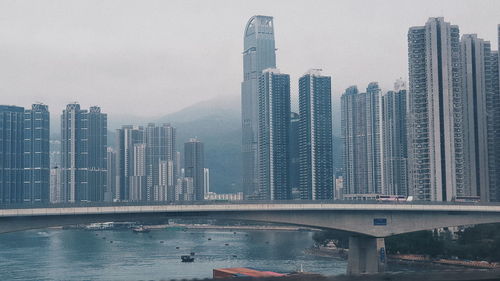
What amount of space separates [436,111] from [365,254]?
59.5 m

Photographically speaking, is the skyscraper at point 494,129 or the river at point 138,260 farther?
the skyscraper at point 494,129

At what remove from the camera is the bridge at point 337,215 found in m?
57.6

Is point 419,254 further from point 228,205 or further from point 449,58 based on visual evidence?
point 228,205

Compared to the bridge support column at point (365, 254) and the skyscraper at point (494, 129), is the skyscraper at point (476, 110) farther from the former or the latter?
the bridge support column at point (365, 254)

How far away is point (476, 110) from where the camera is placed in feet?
470

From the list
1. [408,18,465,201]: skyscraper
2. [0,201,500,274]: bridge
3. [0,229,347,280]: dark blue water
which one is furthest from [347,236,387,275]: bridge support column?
[408,18,465,201]: skyscraper

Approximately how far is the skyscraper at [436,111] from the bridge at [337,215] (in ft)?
164

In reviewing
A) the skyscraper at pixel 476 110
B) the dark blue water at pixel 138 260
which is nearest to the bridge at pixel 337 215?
the dark blue water at pixel 138 260

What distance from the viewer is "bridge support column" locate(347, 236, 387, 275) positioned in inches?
2569

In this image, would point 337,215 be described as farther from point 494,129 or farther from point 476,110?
point 494,129

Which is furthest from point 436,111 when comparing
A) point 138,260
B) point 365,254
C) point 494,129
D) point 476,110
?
point 365,254

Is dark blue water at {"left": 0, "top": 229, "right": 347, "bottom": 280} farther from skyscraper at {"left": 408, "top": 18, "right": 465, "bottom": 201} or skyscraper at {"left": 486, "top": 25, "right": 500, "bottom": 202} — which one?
skyscraper at {"left": 486, "top": 25, "right": 500, "bottom": 202}

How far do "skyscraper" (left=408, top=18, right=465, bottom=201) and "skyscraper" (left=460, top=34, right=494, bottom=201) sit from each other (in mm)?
16683

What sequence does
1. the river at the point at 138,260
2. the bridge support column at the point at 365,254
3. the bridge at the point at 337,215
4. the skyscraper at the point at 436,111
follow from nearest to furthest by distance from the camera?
the bridge at the point at 337,215, the bridge support column at the point at 365,254, the river at the point at 138,260, the skyscraper at the point at 436,111
